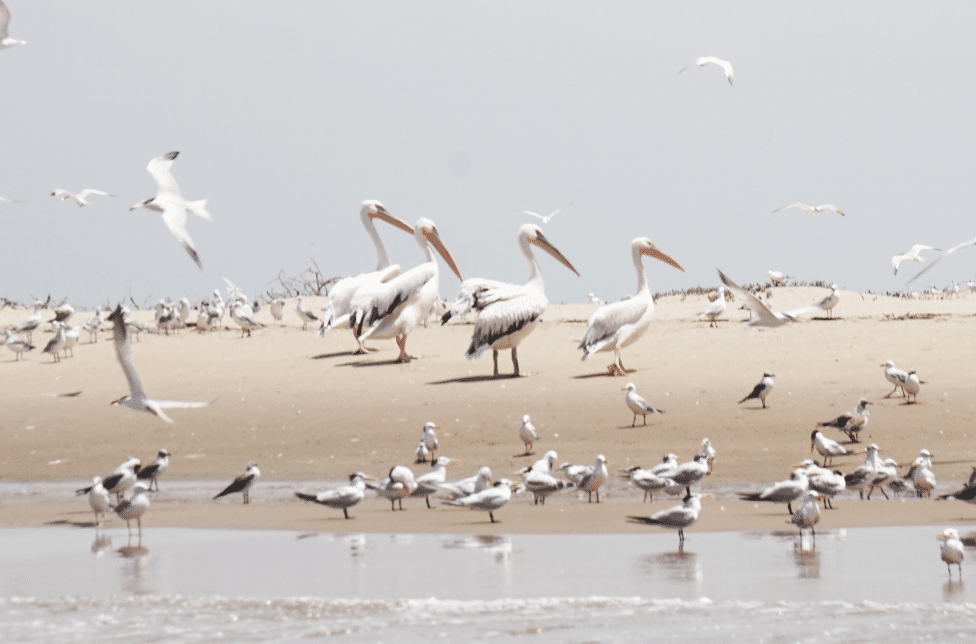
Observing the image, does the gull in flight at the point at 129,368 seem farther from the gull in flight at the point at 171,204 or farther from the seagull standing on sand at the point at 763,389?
the seagull standing on sand at the point at 763,389

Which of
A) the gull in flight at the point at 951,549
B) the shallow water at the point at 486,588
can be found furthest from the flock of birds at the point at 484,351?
the shallow water at the point at 486,588

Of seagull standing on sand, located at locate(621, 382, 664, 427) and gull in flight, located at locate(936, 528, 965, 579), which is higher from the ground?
seagull standing on sand, located at locate(621, 382, 664, 427)

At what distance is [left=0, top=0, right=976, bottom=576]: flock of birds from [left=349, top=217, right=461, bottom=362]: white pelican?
0.02 meters

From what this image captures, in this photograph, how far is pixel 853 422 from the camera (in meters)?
14.7

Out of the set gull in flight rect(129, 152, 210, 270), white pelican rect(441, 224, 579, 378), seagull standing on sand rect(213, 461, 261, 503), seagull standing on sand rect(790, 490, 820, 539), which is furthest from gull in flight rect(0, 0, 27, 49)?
white pelican rect(441, 224, 579, 378)

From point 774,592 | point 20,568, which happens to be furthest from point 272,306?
point 774,592

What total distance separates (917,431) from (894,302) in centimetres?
1647

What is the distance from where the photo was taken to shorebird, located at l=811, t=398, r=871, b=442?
14.6m

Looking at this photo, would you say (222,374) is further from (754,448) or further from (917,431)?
(917,431)

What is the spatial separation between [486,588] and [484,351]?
10.7m

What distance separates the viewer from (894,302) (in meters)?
30.9

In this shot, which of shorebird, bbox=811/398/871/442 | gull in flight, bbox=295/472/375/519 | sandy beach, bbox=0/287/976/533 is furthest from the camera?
shorebird, bbox=811/398/871/442

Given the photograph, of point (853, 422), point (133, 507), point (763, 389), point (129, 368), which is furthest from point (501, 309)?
point (129, 368)

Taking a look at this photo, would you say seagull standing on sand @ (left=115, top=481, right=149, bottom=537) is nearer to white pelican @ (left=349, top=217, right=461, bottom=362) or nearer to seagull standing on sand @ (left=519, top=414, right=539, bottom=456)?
seagull standing on sand @ (left=519, top=414, right=539, bottom=456)
